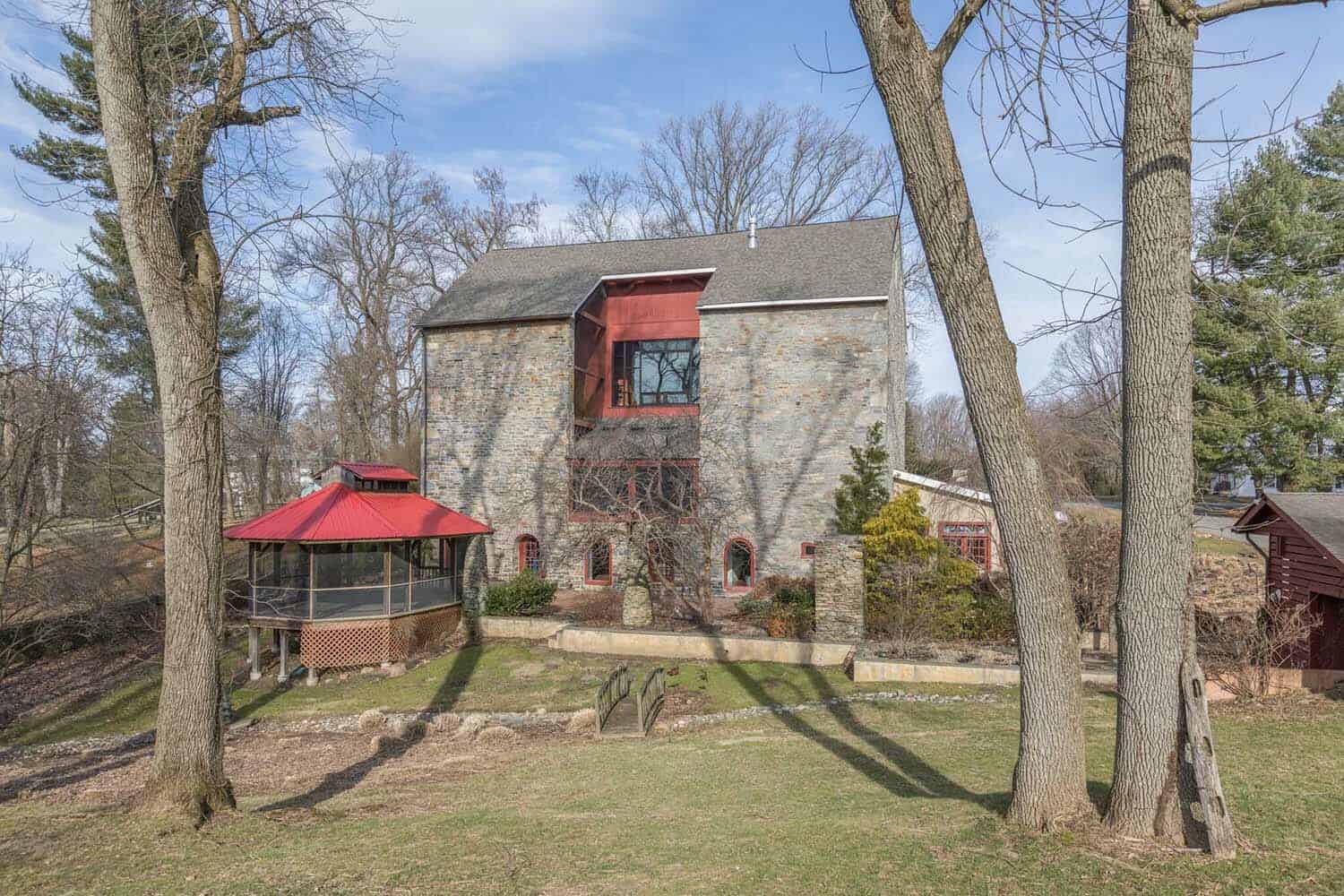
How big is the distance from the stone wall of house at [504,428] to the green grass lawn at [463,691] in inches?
245

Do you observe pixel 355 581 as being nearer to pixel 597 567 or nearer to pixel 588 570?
pixel 588 570

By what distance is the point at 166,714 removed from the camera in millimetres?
6316

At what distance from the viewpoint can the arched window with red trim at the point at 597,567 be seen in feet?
73.2

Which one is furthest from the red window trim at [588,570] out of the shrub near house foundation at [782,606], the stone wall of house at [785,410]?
the shrub near house foundation at [782,606]

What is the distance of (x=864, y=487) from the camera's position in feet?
62.6

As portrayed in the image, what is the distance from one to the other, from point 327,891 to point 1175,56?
6739 mm

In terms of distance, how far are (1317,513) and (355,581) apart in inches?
744

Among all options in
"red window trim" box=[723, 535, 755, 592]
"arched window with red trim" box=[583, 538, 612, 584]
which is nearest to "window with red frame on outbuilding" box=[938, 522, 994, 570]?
"red window trim" box=[723, 535, 755, 592]

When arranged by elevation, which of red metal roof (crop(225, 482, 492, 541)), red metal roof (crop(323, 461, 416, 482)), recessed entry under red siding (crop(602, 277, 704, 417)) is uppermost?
recessed entry under red siding (crop(602, 277, 704, 417))

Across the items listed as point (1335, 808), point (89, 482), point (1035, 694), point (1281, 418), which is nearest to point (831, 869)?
point (1035, 694)

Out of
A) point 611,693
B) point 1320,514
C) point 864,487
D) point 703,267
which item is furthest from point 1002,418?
point 703,267

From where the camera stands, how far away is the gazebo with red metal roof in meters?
16.0

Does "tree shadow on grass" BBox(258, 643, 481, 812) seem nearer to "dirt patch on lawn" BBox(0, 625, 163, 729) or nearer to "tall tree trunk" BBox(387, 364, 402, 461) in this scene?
"dirt patch on lawn" BBox(0, 625, 163, 729)

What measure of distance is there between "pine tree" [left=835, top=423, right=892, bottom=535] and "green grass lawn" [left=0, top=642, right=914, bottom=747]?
537 cm
